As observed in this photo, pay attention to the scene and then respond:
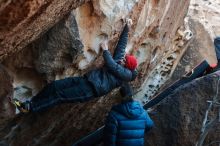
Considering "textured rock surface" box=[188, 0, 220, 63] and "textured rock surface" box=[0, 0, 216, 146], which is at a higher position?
"textured rock surface" box=[188, 0, 220, 63]

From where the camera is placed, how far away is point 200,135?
693cm

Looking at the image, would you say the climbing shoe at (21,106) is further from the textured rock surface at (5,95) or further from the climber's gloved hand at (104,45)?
the climber's gloved hand at (104,45)

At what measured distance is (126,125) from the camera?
241 inches

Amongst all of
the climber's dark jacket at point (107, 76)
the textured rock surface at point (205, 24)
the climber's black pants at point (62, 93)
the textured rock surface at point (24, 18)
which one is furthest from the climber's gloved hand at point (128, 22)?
the textured rock surface at point (205, 24)

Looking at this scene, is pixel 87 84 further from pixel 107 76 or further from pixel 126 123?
pixel 126 123

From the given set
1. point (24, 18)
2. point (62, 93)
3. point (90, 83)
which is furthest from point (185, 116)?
point (24, 18)

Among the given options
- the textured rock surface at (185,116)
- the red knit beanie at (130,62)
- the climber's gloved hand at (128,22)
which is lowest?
the textured rock surface at (185,116)

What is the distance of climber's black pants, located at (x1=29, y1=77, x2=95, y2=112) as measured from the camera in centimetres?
644

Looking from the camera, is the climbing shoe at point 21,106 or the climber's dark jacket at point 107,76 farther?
the climber's dark jacket at point 107,76

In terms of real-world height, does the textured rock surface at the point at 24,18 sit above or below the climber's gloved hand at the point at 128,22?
below

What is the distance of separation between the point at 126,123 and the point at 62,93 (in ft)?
3.65

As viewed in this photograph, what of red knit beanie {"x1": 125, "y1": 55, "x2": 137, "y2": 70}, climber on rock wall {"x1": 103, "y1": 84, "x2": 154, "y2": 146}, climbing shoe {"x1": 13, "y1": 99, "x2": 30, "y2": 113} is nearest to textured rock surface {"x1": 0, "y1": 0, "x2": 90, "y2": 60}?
climbing shoe {"x1": 13, "y1": 99, "x2": 30, "y2": 113}

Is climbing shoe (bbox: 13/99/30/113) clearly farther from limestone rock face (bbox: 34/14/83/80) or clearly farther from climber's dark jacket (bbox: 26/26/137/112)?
limestone rock face (bbox: 34/14/83/80)

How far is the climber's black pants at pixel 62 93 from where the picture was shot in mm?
6441
